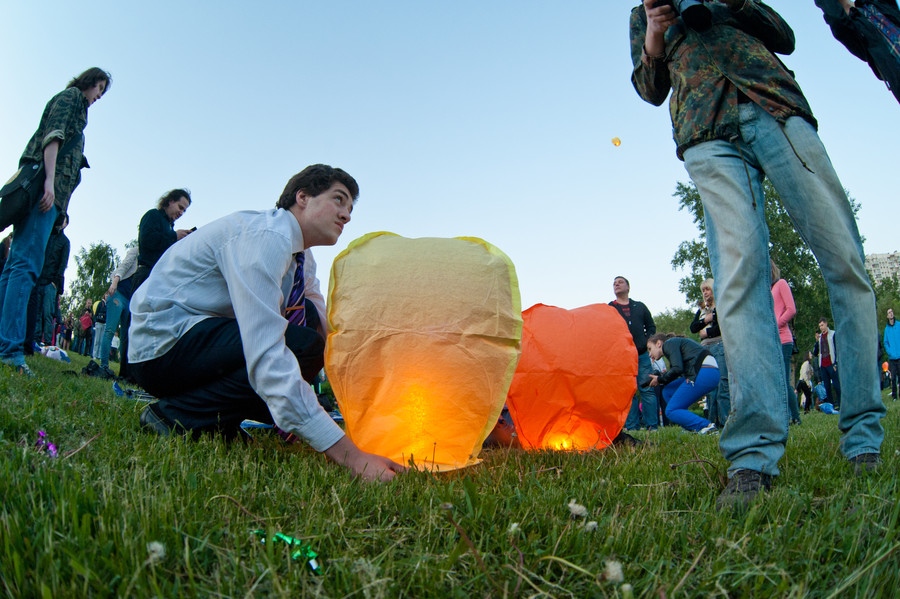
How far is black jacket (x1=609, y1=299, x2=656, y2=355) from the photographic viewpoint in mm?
7168

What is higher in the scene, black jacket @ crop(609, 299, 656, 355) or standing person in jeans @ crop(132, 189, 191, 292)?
standing person in jeans @ crop(132, 189, 191, 292)

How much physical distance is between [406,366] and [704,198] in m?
1.28

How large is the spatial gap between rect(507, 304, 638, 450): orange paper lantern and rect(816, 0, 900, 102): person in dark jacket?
58.6 inches

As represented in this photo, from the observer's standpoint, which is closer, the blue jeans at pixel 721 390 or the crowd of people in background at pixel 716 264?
the crowd of people in background at pixel 716 264

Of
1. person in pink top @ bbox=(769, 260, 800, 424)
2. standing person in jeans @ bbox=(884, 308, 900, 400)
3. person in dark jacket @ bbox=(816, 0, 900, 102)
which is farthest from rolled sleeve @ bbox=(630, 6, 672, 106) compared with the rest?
standing person in jeans @ bbox=(884, 308, 900, 400)

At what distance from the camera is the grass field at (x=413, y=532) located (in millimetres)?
1077

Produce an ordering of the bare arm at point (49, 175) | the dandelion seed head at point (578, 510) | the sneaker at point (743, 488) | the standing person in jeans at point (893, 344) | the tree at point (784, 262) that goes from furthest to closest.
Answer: the tree at point (784, 262), the standing person in jeans at point (893, 344), the bare arm at point (49, 175), the sneaker at point (743, 488), the dandelion seed head at point (578, 510)

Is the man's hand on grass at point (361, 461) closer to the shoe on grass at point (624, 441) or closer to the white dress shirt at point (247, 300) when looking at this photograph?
the white dress shirt at point (247, 300)

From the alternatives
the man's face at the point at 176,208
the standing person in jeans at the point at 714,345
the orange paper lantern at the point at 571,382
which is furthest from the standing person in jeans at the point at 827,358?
the man's face at the point at 176,208

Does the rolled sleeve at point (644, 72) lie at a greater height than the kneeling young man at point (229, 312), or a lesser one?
greater

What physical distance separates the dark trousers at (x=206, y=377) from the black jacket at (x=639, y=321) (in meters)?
5.47

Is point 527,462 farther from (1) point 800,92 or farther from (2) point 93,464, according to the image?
(1) point 800,92

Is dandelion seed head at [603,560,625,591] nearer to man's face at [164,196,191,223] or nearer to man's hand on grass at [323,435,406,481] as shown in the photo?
man's hand on grass at [323,435,406,481]

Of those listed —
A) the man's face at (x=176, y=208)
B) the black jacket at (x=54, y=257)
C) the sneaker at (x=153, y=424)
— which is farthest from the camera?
the man's face at (x=176, y=208)
